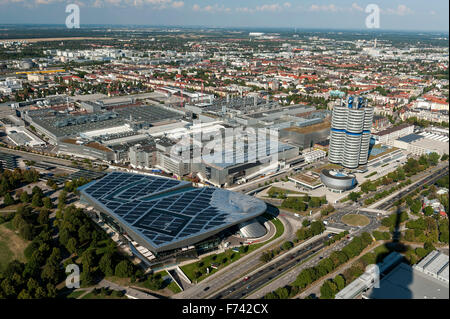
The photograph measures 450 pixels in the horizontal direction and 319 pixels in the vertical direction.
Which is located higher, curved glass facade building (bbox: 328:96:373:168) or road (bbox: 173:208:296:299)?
curved glass facade building (bbox: 328:96:373:168)

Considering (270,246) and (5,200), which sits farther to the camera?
(5,200)

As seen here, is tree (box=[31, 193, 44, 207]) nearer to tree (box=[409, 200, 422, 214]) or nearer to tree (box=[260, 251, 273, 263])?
tree (box=[260, 251, 273, 263])

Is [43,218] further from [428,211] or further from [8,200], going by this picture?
[428,211]

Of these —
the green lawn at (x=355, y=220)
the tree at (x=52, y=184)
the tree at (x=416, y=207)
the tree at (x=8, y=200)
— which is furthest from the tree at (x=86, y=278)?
the tree at (x=416, y=207)

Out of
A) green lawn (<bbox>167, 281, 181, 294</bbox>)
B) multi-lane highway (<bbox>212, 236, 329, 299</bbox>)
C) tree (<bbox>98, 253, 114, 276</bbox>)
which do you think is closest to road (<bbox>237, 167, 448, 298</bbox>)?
multi-lane highway (<bbox>212, 236, 329, 299</bbox>)

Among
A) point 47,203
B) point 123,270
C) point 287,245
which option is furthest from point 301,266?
point 47,203

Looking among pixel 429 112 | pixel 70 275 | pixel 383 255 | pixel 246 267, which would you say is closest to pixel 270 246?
pixel 246 267

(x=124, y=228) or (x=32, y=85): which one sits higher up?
(x=32, y=85)

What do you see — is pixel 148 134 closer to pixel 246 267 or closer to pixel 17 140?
pixel 17 140
